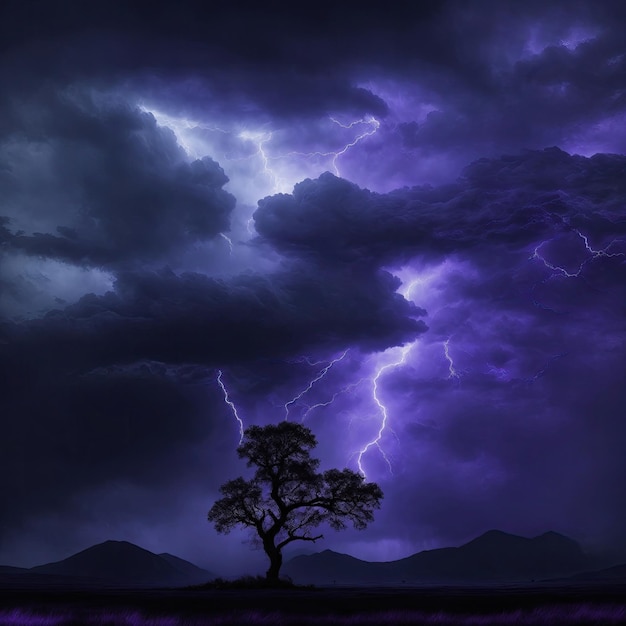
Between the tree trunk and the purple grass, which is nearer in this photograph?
the purple grass

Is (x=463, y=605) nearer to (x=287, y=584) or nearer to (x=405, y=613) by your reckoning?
(x=405, y=613)

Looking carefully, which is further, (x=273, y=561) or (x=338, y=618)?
(x=273, y=561)

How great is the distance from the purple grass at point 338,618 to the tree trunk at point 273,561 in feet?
93.5

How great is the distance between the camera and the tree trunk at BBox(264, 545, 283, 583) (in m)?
48.3

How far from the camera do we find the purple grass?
18703 millimetres

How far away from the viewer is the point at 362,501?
5100 centimetres

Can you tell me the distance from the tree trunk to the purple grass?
2849cm

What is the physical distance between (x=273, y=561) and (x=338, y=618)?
3022cm

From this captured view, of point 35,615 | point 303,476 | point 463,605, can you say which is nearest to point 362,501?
point 303,476

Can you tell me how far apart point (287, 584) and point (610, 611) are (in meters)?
30.2

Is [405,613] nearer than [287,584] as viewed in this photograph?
Yes

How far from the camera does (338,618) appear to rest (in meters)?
20.4

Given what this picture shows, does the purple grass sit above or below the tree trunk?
below

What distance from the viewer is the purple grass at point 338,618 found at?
18.7 metres
